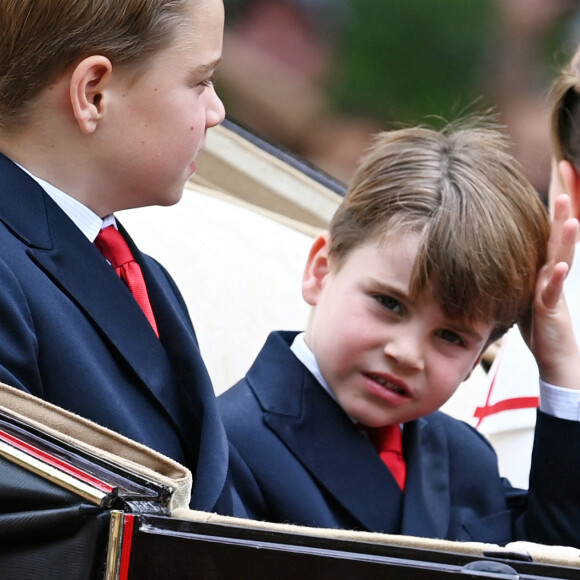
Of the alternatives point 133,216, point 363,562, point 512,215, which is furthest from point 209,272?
point 363,562

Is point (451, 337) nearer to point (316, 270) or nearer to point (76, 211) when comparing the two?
point (316, 270)

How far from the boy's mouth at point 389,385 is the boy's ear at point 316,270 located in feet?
0.39

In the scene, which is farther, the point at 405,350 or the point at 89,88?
the point at 405,350

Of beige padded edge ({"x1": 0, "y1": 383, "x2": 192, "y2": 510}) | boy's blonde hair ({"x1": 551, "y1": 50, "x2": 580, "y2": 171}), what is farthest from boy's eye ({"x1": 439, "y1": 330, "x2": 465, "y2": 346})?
beige padded edge ({"x1": 0, "y1": 383, "x2": 192, "y2": 510})

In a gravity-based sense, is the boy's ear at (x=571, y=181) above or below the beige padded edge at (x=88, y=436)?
above

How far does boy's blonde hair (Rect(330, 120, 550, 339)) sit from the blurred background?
2.04m

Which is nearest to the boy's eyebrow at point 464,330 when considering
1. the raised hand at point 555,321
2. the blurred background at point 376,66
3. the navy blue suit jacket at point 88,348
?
the raised hand at point 555,321

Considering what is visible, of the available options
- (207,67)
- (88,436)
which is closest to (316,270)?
A: (207,67)

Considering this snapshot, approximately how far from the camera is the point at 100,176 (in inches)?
35.9

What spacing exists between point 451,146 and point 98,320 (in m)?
0.51

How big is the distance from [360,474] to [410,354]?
4.9 inches

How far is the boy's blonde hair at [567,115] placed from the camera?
1.40 meters

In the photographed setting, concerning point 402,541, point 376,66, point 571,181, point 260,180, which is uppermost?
point 376,66

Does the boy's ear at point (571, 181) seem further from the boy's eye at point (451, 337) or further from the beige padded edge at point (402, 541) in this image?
the beige padded edge at point (402, 541)
